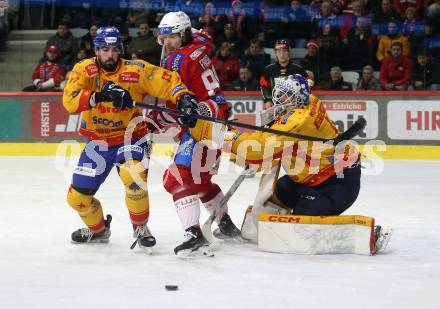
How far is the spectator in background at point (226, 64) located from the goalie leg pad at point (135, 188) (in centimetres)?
579

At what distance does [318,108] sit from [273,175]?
0.56 meters

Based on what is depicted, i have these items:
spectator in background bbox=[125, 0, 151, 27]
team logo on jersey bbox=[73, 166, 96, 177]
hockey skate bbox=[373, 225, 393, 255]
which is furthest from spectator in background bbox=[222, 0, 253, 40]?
hockey skate bbox=[373, 225, 393, 255]

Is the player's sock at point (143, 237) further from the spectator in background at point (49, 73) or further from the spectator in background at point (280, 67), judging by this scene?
the spectator in background at point (49, 73)

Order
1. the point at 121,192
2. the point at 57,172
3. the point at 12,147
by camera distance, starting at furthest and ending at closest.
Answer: the point at 12,147 → the point at 57,172 → the point at 121,192

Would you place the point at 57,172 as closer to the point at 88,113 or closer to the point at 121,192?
the point at 121,192

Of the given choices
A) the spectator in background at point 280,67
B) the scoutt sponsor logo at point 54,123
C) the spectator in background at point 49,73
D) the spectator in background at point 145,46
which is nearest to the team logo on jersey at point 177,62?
the spectator in background at point 280,67

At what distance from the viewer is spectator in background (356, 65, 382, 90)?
1079 centimetres

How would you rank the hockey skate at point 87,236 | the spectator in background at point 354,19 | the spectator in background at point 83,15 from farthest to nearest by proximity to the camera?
the spectator in background at point 83,15, the spectator in background at point 354,19, the hockey skate at point 87,236

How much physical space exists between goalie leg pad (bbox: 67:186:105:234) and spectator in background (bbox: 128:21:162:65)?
18.9ft

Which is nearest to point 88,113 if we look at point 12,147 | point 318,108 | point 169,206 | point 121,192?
point 318,108

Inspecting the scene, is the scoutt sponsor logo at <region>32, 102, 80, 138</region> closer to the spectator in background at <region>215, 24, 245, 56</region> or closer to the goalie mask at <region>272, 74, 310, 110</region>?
the spectator in background at <region>215, 24, 245, 56</region>

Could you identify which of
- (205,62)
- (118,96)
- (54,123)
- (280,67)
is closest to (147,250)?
(118,96)

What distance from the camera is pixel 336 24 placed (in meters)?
11.5

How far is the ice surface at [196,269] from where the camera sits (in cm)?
438
